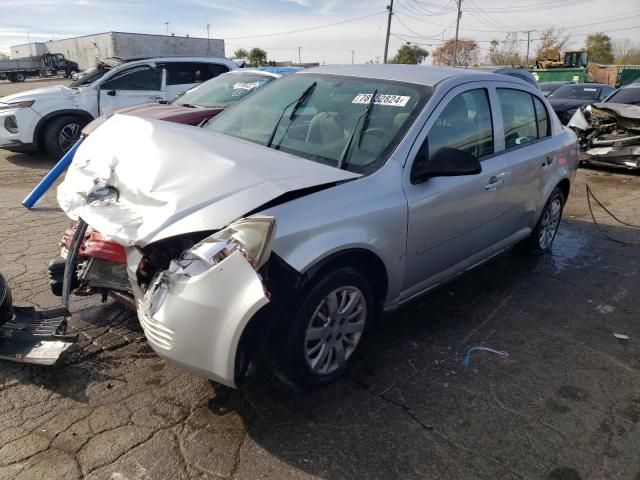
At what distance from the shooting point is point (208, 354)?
228 cm

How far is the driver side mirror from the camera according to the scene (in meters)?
2.95

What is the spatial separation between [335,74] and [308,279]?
1921 millimetres

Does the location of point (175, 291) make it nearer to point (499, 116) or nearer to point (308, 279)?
point (308, 279)

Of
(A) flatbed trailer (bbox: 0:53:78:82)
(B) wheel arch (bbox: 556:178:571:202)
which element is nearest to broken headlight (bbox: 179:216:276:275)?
(B) wheel arch (bbox: 556:178:571:202)

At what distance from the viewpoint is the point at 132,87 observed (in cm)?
938

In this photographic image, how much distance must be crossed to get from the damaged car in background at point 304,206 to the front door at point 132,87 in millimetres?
6005

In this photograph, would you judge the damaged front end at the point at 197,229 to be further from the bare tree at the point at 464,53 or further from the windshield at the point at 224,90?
the bare tree at the point at 464,53

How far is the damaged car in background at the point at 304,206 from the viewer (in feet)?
7.52

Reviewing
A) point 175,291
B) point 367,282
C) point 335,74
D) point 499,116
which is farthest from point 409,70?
point 175,291

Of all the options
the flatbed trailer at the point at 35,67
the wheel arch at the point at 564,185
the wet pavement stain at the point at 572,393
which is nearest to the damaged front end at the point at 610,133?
the wheel arch at the point at 564,185

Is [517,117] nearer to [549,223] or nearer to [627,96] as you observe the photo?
[549,223]

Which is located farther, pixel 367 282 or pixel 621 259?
pixel 621 259

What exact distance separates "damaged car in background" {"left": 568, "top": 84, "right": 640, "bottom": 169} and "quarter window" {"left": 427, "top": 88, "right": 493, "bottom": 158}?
6025 millimetres

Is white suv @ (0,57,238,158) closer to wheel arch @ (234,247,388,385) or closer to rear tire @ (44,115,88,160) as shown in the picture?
rear tire @ (44,115,88,160)
